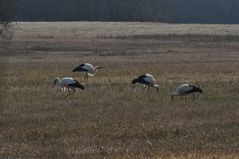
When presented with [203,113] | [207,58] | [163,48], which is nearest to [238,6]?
[163,48]

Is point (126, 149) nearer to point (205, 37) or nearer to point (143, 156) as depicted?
point (143, 156)

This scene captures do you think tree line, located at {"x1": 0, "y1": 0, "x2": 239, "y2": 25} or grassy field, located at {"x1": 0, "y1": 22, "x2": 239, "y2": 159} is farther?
tree line, located at {"x1": 0, "y1": 0, "x2": 239, "y2": 25}

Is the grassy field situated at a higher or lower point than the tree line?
lower

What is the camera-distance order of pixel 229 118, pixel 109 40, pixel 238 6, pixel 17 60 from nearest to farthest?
pixel 229 118, pixel 17 60, pixel 109 40, pixel 238 6

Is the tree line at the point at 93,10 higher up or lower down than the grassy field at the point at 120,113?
higher up

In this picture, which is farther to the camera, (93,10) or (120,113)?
(93,10)

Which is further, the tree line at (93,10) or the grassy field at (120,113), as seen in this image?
the tree line at (93,10)

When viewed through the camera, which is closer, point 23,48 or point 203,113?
point 203,113

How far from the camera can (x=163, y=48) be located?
181 ft

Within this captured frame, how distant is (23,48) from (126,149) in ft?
138

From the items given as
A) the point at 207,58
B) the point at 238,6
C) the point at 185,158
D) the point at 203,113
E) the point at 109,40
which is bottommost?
the point at 185,158

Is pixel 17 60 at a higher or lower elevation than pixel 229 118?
higher

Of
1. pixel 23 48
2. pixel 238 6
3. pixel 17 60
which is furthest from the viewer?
pixel 238 6

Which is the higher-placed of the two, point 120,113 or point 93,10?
point 93,10
